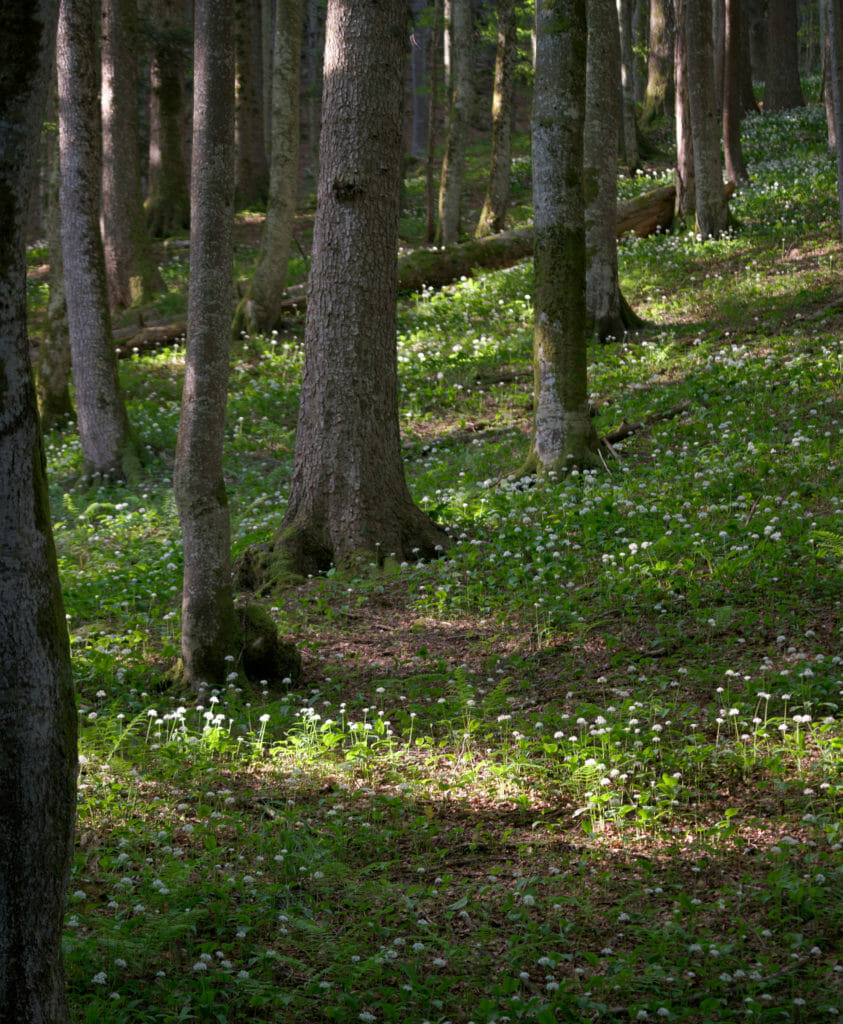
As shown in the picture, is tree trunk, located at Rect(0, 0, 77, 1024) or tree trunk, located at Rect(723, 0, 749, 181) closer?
tree trunk, located at Rect(0, 0, 77, 1024)

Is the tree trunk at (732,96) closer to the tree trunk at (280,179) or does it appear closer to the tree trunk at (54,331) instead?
the tree trunk at (280,179)

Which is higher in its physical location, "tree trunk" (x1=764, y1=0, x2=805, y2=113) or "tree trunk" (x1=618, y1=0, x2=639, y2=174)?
"tree trunk" (x1=764, y1=0, x2=805, y2=113)

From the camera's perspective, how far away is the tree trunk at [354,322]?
8.35 meters

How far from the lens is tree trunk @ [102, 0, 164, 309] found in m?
18.4

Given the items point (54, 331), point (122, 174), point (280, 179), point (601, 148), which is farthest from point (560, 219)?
point (122, 174)

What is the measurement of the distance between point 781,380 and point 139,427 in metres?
9.02

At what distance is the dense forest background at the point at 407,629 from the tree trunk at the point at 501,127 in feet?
18.4

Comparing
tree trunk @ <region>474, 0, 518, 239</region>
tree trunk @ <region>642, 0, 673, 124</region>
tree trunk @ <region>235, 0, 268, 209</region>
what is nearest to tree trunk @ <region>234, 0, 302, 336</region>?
tree trunk @ <region>474, 0, 518, 239</region>

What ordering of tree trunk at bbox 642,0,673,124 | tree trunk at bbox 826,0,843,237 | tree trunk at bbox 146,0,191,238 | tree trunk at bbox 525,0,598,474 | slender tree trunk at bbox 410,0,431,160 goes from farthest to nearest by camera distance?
slender tree trunk at bbox 410,0,431,160
tree trunk at bbox 642,0,673,124
tree trunk at bbox 146,0,191,238
tree trunk at bbox 826,0,843,237
tree trunk at bbox 525,0,598,474

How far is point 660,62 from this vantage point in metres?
31.4

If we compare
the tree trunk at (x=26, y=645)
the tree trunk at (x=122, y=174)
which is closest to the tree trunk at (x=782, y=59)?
the tree trunk at (x=122, y=174)

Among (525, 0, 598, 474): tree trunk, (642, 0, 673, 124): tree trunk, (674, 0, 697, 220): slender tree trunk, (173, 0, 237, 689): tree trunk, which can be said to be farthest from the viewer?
(642, 0, 673, 124): tree trunk

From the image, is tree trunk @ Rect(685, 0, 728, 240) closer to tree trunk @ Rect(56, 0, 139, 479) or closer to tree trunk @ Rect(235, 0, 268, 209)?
tree trunk @ Rect(56, 0, 139, 479)

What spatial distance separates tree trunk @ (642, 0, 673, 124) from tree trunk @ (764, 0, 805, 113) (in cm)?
337
